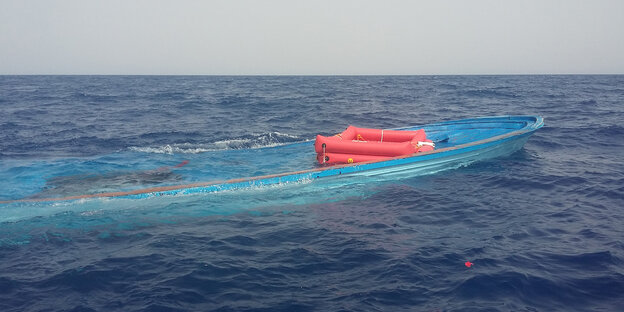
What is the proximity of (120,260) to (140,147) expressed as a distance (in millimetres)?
9938

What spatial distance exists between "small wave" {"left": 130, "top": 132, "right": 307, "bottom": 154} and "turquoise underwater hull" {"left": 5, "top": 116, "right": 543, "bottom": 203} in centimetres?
250

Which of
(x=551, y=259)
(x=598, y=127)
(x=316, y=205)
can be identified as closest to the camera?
(x=551, y=259)

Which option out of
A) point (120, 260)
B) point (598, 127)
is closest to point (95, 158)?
point (120, 260)

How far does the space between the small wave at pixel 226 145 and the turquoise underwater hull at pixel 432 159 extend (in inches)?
98.3

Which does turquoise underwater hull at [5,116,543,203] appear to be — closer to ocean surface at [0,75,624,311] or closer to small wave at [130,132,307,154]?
ocean surface at [0,75,624,311]

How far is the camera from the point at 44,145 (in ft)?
54.3

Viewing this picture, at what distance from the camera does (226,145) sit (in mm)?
16156

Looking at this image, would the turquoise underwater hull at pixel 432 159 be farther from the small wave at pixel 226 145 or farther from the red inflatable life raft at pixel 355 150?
the small wave at pixel 226 145

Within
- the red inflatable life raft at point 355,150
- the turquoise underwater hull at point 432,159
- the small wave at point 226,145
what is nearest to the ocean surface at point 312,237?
the turquoise underwater hull at point 432,159

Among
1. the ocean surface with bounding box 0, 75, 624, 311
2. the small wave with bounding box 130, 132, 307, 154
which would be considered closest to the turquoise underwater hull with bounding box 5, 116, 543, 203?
the ocean surface with bounding box 0, 75, 624, 311

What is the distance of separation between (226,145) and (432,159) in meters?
8.34

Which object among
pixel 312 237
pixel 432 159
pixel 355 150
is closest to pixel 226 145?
pixel 355 150

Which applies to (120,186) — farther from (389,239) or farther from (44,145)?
(44,145)

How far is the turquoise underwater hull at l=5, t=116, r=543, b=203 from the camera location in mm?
9422
